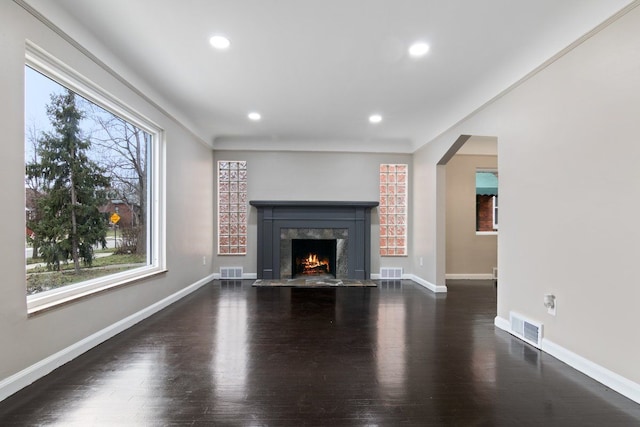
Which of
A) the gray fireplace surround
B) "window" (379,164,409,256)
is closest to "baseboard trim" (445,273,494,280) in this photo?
"window" (379,164,409,256)

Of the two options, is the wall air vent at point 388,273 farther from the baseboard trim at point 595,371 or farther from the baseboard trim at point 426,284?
the baseboard trim at point 595,371

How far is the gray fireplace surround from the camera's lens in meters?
5.47

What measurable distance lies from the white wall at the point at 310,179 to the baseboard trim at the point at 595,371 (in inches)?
128

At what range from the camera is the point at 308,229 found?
5559mm

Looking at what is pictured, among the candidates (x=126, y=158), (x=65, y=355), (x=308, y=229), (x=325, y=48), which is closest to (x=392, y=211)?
(x=308, y=229)

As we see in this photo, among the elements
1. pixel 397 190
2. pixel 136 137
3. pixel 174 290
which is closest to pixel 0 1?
pixel 136 137

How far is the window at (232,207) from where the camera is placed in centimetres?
558

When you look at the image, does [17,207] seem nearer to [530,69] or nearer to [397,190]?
[530,69]

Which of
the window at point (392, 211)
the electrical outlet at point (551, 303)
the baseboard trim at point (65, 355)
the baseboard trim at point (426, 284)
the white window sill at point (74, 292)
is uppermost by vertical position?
the window at point (392, 211)

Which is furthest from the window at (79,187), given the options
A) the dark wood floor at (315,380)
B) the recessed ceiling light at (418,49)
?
the recessed ceiling light at (418,49)

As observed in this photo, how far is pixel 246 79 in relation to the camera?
3.12m

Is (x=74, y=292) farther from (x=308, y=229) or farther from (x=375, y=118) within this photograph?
(x=375, y=118)

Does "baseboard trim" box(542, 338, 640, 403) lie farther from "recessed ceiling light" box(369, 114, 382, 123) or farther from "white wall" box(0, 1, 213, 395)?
"white wall" box(0, 1, 213, 395)

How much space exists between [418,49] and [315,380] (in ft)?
9.23
